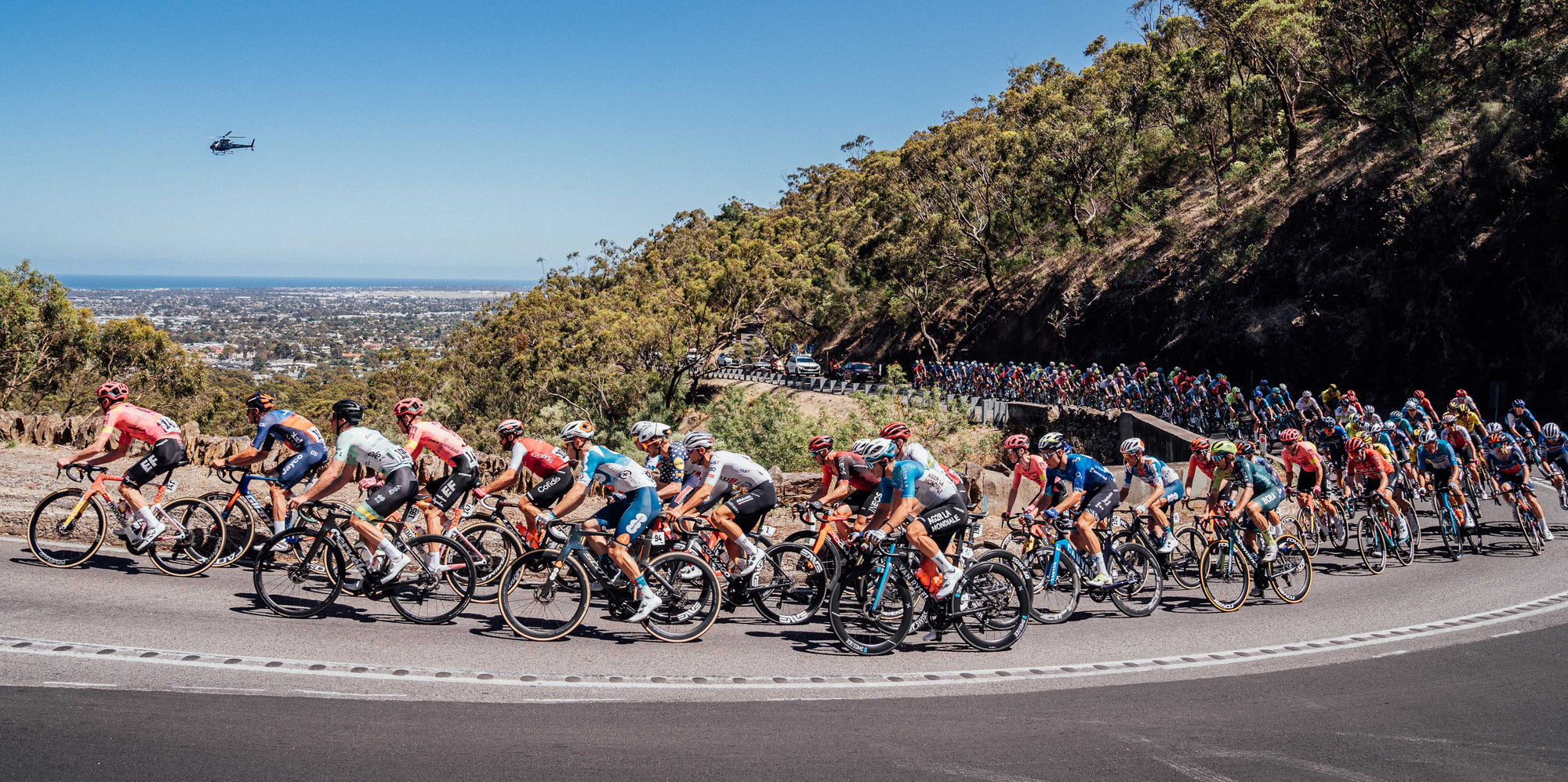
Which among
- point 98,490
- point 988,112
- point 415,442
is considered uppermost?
point 988,112

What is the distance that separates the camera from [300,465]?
29.9ft

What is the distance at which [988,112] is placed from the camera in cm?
6300

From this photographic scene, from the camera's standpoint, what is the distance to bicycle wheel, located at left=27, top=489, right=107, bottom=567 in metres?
9.47

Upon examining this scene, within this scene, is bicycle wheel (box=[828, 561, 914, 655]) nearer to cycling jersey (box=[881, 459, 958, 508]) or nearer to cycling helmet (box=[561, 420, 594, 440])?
cycling jersey (box=[881, 459, 958, 508])

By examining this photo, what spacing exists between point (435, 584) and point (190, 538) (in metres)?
3.06

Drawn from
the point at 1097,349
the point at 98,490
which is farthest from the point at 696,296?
the point at 98,490

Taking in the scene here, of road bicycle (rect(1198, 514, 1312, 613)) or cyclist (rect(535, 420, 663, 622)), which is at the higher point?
cyclist (rect(535, 420, 663, 622))

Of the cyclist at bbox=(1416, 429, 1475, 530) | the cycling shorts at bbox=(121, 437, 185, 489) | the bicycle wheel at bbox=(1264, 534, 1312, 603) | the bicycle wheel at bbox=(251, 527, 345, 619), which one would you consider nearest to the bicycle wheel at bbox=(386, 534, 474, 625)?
the bicycle wheel at bbox=(251, 527, 345, 619)

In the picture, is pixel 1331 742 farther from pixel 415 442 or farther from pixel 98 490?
pixel 98 490

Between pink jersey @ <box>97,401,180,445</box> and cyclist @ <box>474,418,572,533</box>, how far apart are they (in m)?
3.41

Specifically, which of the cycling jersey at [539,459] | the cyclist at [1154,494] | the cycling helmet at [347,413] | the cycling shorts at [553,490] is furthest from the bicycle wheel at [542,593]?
the cyclist at [1154,494]

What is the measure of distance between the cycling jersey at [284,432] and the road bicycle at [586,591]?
8.89 ft

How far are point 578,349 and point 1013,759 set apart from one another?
122ft

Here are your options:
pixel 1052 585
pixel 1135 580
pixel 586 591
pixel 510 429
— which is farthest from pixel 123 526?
pixel 1135 580
